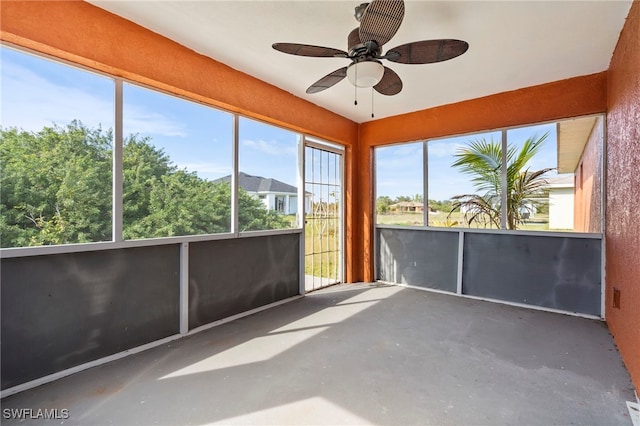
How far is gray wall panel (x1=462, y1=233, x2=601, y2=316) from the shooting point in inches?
127

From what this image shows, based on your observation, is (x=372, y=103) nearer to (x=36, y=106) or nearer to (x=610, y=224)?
(x=610, y=224)

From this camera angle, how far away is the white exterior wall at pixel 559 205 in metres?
3.46

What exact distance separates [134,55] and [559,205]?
4506mm

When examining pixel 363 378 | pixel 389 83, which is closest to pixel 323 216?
pixel 389 83

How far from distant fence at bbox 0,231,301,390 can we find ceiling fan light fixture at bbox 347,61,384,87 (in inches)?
79.5

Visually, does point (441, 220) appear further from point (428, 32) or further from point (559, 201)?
point (428, 32)

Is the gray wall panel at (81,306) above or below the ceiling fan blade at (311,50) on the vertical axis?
below

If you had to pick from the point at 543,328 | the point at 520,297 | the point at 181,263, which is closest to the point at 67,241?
the point at 181,263

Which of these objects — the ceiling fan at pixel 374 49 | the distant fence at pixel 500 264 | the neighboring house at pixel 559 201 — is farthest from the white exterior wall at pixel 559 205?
the ceiling fan at pixel 374 49

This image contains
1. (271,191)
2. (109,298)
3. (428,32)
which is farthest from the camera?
(271,191)

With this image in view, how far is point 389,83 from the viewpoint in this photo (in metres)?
2.36
